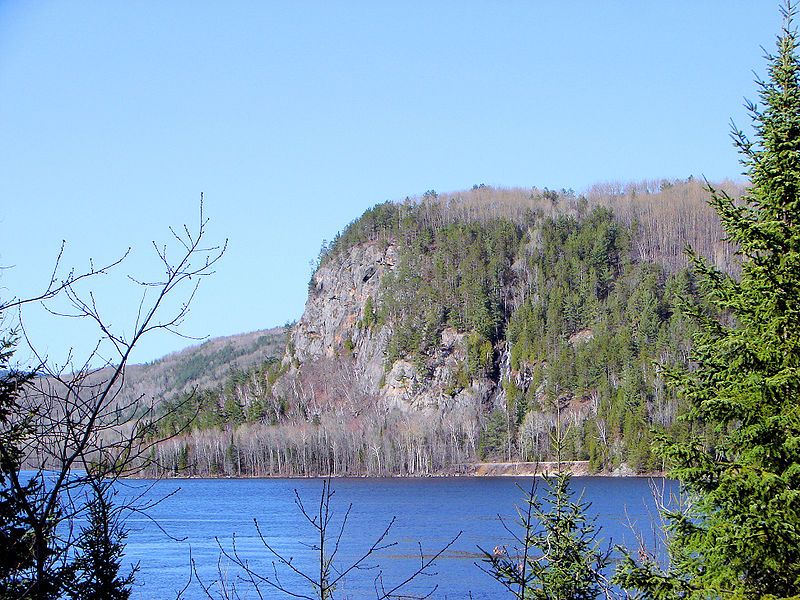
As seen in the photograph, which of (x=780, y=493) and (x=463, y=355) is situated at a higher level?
(x=463, y=355)

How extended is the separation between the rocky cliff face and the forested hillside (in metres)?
0.28

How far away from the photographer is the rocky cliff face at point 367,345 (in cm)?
12912

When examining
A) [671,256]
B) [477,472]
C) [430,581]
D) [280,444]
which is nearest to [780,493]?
[430,581]

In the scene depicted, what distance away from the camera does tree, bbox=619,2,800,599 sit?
8.04 metres

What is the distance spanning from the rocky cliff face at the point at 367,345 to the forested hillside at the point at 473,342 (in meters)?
0.28

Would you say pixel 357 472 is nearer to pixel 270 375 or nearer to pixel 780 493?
pixel 270 375

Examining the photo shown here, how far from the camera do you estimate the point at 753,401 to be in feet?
27.8

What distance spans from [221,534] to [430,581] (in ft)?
62.3

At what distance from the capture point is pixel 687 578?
28.5ft

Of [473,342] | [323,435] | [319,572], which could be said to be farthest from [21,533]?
[473,342]

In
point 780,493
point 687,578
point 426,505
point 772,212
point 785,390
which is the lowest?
point 426,505

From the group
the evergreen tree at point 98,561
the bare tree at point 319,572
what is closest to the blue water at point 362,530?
the bare tree at point 319,572

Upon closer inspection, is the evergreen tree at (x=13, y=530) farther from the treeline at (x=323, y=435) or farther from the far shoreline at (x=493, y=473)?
the treeline at (x=323, y=435)

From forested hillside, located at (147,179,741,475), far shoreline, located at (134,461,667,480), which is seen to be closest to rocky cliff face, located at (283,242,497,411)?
forested hillside, located at (147,179,741,475)
